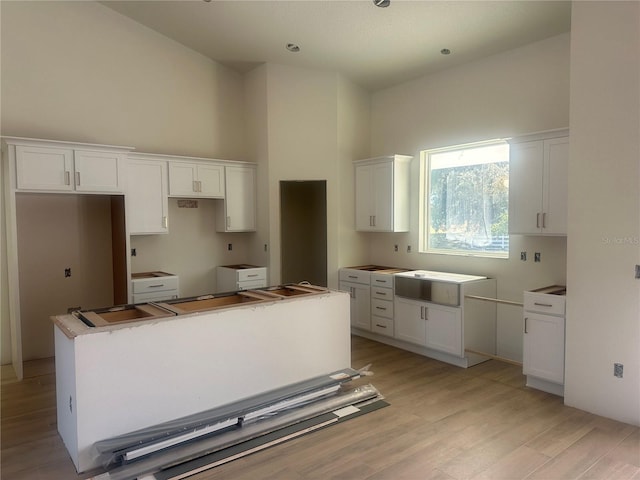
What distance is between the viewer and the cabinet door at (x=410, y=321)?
15.9 feet

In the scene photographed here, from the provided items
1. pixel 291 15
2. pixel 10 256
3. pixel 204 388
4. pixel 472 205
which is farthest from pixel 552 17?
pixel 10 256

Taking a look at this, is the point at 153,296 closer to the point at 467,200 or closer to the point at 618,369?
the point at 467,200

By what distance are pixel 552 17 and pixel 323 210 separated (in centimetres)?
379

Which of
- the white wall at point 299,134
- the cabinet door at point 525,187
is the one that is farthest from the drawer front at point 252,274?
the cabinet door at point 525,187

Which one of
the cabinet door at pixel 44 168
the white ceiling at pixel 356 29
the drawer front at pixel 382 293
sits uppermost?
the white ceiling at pixel 356 29

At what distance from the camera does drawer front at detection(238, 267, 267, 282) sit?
18.3 feet

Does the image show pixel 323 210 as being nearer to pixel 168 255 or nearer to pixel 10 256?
→ pixel 168 255

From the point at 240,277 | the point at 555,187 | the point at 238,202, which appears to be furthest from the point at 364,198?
the point at 555,187

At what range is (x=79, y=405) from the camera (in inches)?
103

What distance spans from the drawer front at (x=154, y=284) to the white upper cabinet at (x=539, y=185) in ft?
12.3

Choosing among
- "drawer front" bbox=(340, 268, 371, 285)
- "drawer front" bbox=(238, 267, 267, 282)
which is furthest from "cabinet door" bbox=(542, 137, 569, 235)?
"drawer front" bbox=(238, 267, 267, 282)

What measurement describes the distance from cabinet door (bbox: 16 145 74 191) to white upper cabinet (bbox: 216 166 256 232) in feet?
6.23

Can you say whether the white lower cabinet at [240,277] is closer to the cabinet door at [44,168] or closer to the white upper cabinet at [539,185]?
the cabinet door at [44,168]

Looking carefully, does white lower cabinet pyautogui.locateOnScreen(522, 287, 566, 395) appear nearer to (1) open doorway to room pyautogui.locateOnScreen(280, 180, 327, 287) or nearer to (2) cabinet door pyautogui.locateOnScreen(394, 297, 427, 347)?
(2) cabinet door pyautogui.locateOnScreen(394, 297, 427, 347)
